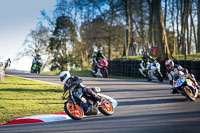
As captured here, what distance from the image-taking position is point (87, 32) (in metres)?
45.6

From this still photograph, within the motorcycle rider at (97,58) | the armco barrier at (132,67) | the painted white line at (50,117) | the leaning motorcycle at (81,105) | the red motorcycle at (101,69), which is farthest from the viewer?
the motorcycle rider at (97,58)

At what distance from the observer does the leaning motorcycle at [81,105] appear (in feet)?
25.7

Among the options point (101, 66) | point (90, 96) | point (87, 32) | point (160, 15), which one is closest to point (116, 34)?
point (87, 32)

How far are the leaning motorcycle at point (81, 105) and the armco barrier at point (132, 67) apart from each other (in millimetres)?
11641

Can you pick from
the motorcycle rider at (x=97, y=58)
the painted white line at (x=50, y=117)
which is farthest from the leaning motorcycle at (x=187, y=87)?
the motorcycle rider at (x=97, y=58)

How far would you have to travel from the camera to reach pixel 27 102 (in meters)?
10.8

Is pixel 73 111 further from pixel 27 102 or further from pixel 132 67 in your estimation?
pixel 132 67

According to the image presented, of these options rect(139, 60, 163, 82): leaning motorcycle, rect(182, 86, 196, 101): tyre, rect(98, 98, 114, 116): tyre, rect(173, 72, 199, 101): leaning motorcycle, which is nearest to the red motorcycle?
rect(139, 60, 163, 82): leaning motorcycle

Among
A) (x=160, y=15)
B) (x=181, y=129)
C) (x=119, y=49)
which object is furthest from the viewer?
(x=119, y=49)

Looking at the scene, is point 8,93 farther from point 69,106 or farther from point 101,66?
point 101,66

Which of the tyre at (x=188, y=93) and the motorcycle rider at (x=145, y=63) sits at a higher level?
the motorcycle rider at (x=145, y=63)

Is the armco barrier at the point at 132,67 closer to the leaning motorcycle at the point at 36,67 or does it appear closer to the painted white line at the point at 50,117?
the leaning motorcycle at the point at 36,67

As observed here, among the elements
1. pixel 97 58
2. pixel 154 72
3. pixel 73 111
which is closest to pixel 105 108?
pixel 73 111

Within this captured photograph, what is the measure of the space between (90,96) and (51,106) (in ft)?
7.69
